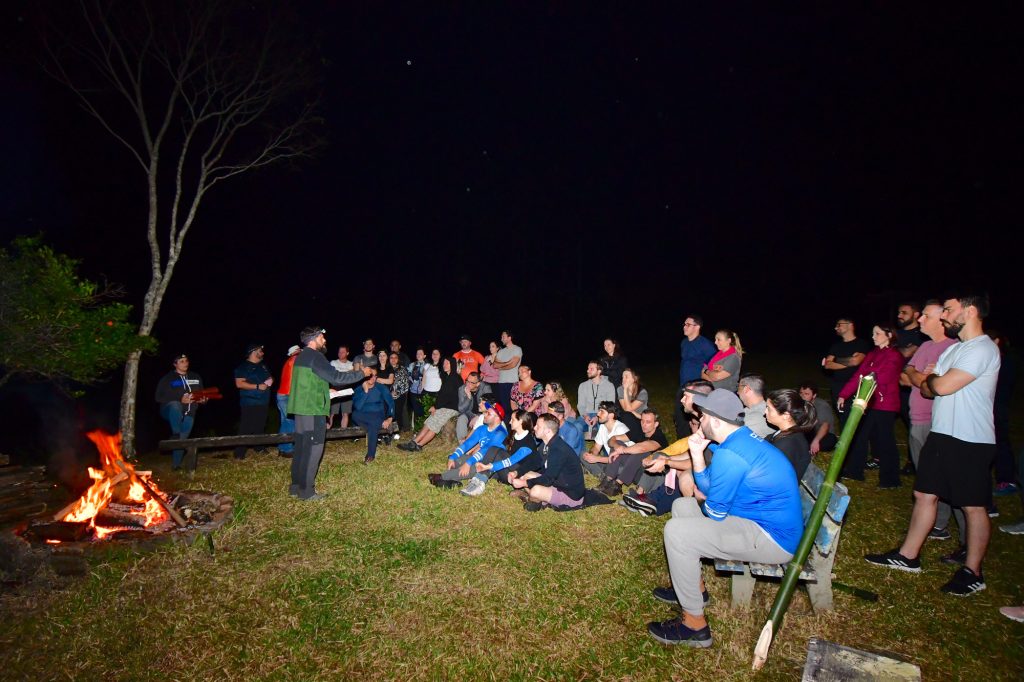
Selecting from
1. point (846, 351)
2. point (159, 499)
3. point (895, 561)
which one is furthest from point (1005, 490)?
point (159, 499)

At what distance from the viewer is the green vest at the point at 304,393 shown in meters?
6.54

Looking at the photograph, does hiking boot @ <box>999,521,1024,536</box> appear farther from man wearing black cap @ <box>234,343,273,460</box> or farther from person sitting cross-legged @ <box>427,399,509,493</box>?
man wearing black cap @ <box>234,343,273,460</box>

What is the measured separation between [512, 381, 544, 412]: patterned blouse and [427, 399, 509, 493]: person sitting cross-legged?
0.90 metres

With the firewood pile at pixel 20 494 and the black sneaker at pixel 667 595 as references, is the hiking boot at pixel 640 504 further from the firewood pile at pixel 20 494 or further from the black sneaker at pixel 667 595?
the firewood pile at pixel 20 494

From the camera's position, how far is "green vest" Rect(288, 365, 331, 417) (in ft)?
21.5

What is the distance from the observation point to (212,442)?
798 centimetres

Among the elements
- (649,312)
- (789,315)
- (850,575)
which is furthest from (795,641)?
(789,315)

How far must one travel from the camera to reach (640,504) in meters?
6.11

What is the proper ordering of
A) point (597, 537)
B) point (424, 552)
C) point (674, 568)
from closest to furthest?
1. point (674, 568)
2. point (424, 552)
3. point (597, 537)

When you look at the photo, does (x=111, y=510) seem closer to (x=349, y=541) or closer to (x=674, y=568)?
(x=349, y=541)

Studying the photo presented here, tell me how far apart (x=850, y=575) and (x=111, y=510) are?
7513mm

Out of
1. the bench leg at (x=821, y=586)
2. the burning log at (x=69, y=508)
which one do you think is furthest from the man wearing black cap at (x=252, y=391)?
the bench leg at (x=821, y=586)

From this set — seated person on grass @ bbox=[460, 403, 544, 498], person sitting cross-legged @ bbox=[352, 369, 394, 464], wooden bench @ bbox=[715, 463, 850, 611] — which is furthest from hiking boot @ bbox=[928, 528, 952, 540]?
person sitting cross-legged @ bbox=[352, 369, 394, 464]

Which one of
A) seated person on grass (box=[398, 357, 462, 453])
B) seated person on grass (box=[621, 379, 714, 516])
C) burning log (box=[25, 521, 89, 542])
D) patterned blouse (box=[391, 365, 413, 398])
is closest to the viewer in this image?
burning log (box=[25, 521, 89, 542])
